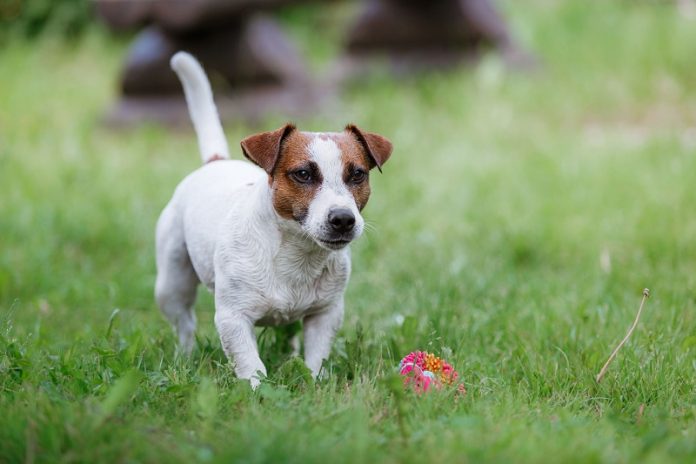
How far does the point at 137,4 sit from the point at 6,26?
388 centimetres

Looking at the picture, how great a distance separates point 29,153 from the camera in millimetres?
7461

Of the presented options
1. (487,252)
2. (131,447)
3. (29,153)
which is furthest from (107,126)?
(131,447)

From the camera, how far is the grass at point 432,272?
2775 mm

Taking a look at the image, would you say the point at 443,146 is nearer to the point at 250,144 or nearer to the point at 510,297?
the point at 510,297

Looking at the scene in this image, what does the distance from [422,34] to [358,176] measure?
6.58 meters

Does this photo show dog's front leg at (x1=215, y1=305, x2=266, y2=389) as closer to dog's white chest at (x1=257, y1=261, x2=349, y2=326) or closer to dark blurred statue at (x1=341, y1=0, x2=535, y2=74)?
dog's white chest at (x1=257, y1=261, x2=349, y2=326)

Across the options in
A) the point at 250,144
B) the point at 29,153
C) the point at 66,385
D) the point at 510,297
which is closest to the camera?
the point at 66,385

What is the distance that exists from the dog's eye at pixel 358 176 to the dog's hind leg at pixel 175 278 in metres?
1.03

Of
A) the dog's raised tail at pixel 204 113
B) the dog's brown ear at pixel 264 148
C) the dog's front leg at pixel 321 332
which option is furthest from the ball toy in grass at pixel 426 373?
the dog's raised tail at pixel 204 113

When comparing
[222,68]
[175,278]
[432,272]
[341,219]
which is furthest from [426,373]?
[222,68]

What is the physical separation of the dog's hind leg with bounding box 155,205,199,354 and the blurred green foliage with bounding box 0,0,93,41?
774 cm

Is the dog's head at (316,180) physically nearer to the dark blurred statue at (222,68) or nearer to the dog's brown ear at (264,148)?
the dog's brown ear at (264,148)

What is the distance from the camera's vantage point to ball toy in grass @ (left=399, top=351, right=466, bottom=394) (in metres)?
3.23

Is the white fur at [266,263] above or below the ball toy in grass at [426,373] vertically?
above
